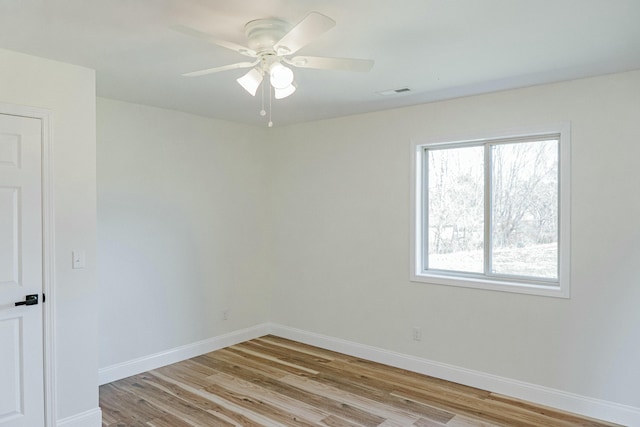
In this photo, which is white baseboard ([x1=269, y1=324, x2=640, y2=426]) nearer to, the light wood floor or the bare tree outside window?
the light wood floor

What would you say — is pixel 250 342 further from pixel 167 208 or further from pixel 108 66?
pixel 108 66

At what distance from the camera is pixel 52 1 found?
6.53 feet

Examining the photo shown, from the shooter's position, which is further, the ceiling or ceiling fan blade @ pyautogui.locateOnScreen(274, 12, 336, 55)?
the ceiling

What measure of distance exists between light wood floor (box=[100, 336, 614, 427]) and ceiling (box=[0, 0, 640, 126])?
2524 mm

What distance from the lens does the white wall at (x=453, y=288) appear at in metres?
3.09

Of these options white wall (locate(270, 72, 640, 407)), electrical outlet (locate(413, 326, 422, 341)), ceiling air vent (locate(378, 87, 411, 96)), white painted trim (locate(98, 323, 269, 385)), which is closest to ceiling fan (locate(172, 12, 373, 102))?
ceiling air vent (locate(378, 87, 411, 96))

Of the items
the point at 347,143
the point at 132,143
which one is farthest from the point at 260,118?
the point at 132,143

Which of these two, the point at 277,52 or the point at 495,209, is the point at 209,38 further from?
the point at 495,209

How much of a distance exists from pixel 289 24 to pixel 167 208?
264 cm

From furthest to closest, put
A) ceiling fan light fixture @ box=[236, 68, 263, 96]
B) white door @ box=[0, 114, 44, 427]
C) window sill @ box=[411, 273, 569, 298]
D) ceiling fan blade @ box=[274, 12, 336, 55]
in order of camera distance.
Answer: window sill @ box=[411, 273, 569, 298]
white door @ box=[0, 114, 44, 427]
ceiling fan light fixture @ box=[236, 68, 263, 96]
ceiling fan blade @ box=[274, 12, 336, 55]

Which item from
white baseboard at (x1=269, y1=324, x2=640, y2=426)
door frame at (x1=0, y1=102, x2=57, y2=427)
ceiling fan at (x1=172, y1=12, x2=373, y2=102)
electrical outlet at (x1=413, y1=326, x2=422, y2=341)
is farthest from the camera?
electrical outlet at (x1=413, y1=326, x2=422, y2=341)

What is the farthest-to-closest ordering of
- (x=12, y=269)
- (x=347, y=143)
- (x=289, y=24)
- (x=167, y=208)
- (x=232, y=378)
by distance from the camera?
(x=347, y=143)
(x=167, y=208)
(x=232, y=378)
(x=12, y=269)
(x=289, y=24)

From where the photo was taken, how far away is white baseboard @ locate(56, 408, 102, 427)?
2.89m

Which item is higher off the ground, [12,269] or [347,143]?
[347,143]
